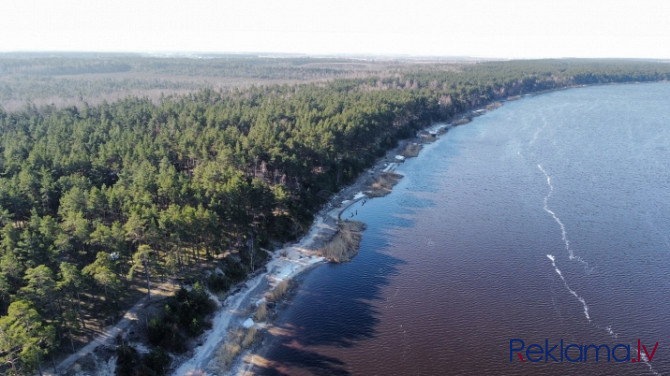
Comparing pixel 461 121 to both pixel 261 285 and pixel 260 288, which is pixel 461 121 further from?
pixel 260 288

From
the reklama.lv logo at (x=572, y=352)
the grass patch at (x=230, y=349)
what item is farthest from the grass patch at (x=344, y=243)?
the reklama.lv logo at (x=572, y=352)

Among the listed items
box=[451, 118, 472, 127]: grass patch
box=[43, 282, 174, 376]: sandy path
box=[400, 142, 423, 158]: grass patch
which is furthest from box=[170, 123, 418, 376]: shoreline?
box=[451, 118, 472, 127]: grass patch

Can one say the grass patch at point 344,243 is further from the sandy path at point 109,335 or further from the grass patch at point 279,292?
the sandy path at point 109,335

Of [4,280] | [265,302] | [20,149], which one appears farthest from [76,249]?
[20,149]

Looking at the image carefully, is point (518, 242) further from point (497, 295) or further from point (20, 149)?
point (20, 149)

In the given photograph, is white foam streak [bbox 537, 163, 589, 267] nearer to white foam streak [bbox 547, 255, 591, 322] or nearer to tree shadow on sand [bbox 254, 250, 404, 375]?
white foam streak [bbox 547, 255, 591, 322]

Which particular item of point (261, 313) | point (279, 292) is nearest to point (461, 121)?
point (279, 292)
